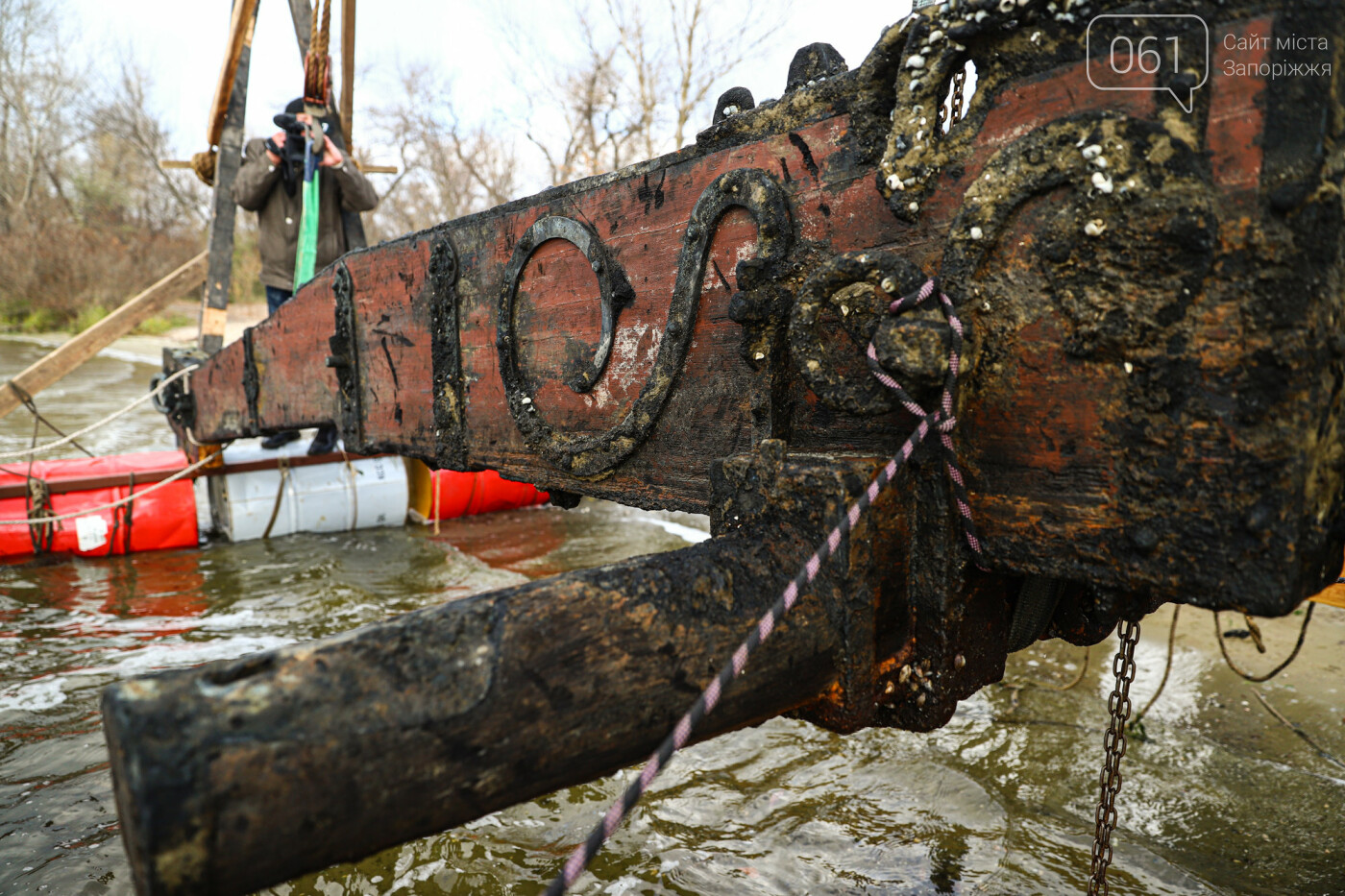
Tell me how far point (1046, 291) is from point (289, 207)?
200 inches

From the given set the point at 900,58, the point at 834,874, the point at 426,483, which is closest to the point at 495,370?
the point at 900,58

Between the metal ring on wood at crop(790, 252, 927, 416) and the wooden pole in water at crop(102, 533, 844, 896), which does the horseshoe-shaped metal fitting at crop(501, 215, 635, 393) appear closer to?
the metal ring on wood at crop(790, 252, 927, 416)

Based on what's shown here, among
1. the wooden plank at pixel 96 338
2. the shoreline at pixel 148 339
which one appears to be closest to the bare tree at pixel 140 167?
the shoreline at pixel 148 339

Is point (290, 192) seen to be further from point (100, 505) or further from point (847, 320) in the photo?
point (847, 320)

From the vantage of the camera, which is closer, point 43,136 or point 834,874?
point 834,874

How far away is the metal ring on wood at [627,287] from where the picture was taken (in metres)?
1.47

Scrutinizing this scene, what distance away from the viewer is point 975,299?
3.86 feet

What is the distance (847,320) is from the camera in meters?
1.26

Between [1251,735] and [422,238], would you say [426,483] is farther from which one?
[1251,735]

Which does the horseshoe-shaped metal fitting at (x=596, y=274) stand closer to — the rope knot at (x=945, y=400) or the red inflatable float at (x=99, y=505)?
the rope knot at (x=945, y=400)

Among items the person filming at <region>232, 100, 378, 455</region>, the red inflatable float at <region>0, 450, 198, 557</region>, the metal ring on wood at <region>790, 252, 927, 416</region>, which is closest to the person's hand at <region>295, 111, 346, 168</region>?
the person filming at <region>232, 100, 378, 455</region>

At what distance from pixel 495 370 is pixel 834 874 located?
5.51ft

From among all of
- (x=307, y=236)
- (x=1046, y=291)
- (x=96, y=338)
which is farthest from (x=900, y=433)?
(x=96, y=338)

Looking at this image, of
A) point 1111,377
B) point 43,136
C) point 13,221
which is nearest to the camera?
point 1111,377
